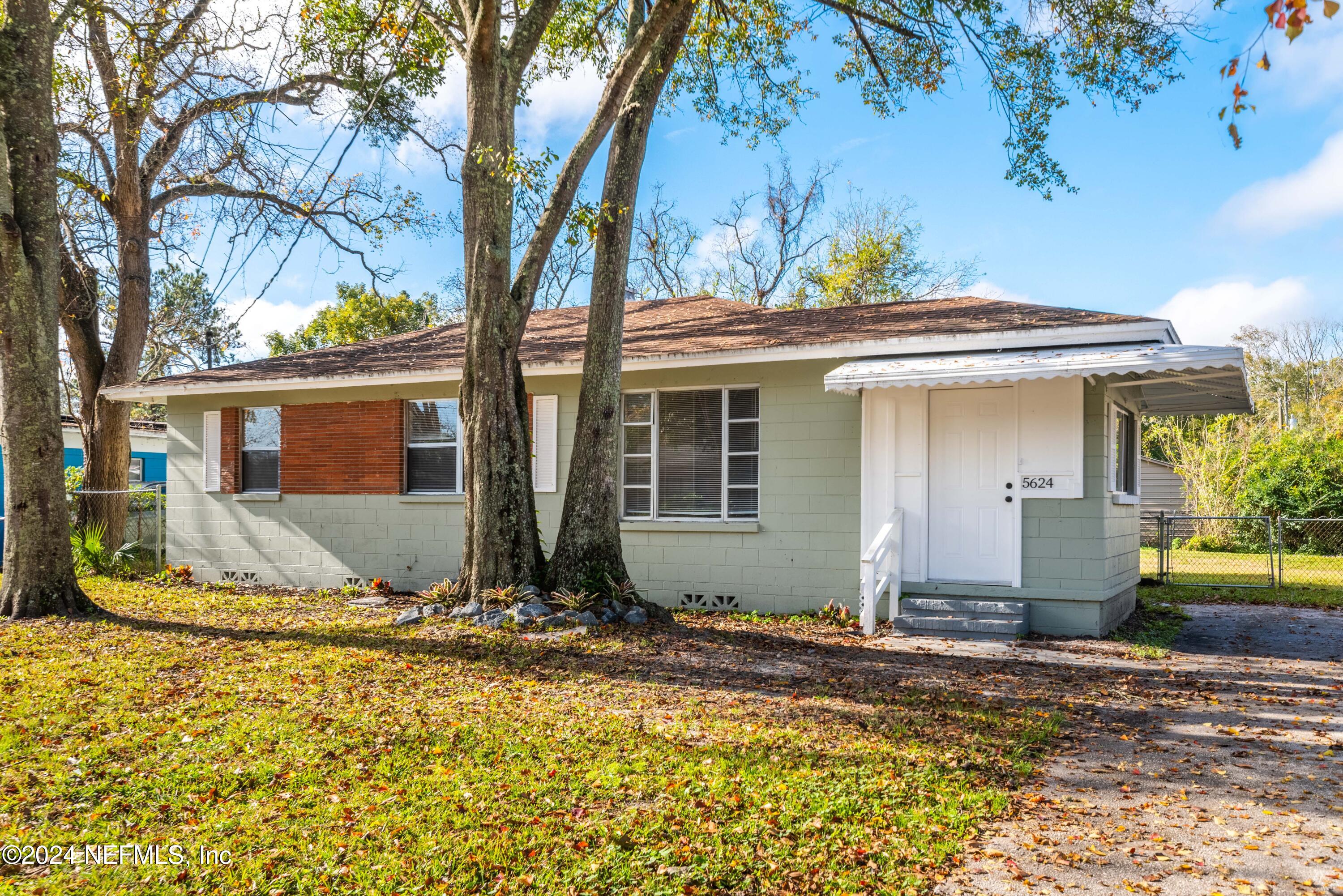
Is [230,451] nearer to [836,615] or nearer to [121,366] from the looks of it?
[121,366]

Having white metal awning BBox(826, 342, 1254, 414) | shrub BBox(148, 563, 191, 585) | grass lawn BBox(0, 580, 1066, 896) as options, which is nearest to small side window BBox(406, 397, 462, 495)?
shrub BBox(148, 563, 191, 585)

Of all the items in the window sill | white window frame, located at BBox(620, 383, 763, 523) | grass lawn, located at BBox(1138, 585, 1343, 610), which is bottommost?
grass lawn, located at BBox(1138, 585, 1343, 610)

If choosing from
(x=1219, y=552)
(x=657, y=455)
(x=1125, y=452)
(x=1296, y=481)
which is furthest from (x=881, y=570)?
(x=1296, y=481)

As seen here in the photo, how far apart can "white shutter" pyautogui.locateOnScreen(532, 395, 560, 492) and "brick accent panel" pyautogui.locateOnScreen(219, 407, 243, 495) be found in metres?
5.34

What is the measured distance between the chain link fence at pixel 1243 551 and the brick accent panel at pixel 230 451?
541 inches

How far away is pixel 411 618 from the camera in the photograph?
30.4ft

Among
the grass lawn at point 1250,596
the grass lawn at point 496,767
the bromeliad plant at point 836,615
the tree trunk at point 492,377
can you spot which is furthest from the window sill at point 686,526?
the grass lawn at point 1250,596

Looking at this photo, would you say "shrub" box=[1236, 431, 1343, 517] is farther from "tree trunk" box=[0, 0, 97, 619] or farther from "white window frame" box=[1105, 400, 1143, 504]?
"tree trunk" box=[0, 0, 97, 619]

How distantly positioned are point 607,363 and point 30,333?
19.4 ft

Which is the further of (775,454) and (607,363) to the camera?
(775,454)

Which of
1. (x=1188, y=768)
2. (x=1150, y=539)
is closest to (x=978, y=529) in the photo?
(x=1188, y=768)

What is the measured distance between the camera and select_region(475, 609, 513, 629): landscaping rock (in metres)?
8.76

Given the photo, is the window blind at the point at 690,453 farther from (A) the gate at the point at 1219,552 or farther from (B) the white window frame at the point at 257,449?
(A) the gate at the point at 1219,552

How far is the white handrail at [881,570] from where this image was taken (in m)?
9.16
